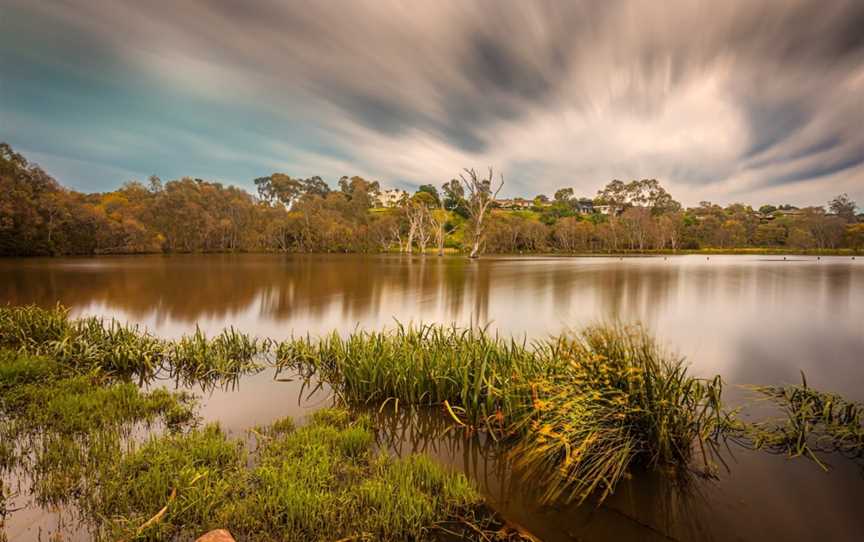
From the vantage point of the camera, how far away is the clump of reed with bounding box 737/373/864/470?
4.70 metres

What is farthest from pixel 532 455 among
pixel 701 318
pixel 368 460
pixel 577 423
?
pixel 701 318

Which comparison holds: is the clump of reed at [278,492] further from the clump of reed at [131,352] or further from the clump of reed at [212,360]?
the clump of reed at [131,352]

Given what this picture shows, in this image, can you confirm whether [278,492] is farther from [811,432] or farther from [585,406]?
[811,432]

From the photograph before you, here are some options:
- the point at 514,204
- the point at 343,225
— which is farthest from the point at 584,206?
the point at 343,225

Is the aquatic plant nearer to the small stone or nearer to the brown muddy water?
the brown muddy water

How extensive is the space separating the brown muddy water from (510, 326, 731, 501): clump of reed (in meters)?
0.26

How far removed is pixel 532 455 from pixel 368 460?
6.23ft

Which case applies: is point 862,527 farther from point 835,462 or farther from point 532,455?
point 532,455

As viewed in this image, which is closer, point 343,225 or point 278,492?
point 278,492

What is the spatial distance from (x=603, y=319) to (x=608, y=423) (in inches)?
83.6

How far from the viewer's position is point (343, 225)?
95.7 metres

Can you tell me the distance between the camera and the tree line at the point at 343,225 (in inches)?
2351

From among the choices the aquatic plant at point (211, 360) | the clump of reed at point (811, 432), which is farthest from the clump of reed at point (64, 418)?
the clump of reed at point (811, 432)

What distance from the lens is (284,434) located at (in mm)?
5156
